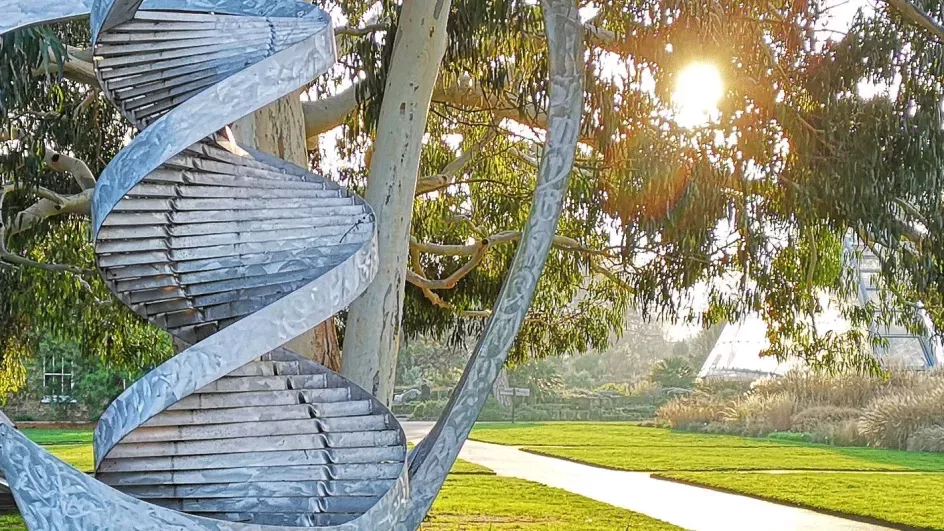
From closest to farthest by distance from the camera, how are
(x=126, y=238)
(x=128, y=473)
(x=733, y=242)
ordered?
1. (x=128, y=473)
2. (x=126, y=238)
3. (x=733, y=242)

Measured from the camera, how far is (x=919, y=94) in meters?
5.29

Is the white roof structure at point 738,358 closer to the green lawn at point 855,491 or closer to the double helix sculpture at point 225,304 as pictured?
the green lawn at point 855,491

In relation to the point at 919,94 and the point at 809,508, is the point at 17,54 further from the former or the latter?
the point at 809,508

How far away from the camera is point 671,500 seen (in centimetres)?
927

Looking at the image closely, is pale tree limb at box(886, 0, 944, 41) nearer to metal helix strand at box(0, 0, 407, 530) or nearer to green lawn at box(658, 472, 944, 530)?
metal helix strand at box(0, 0, 407, 530)

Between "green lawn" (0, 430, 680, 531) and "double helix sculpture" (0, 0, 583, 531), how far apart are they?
523 cm

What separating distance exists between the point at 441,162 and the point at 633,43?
2643mm

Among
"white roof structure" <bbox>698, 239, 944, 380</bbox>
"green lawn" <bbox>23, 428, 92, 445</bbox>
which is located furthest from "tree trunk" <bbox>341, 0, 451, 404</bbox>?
"white roof structure" <bbox>698, 239, 944, 380</bbox>

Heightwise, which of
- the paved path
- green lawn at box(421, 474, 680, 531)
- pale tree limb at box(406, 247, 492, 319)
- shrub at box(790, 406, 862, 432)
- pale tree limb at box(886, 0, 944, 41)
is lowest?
green lawn at box(421, 474, 680, 531)

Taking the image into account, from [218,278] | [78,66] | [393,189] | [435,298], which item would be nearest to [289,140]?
[393,189]

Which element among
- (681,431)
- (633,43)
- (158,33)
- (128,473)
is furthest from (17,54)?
(681,431)

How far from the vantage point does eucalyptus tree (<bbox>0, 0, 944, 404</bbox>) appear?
4.18m

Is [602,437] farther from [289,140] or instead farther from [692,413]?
[289,140]

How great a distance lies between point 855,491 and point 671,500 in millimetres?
1747
